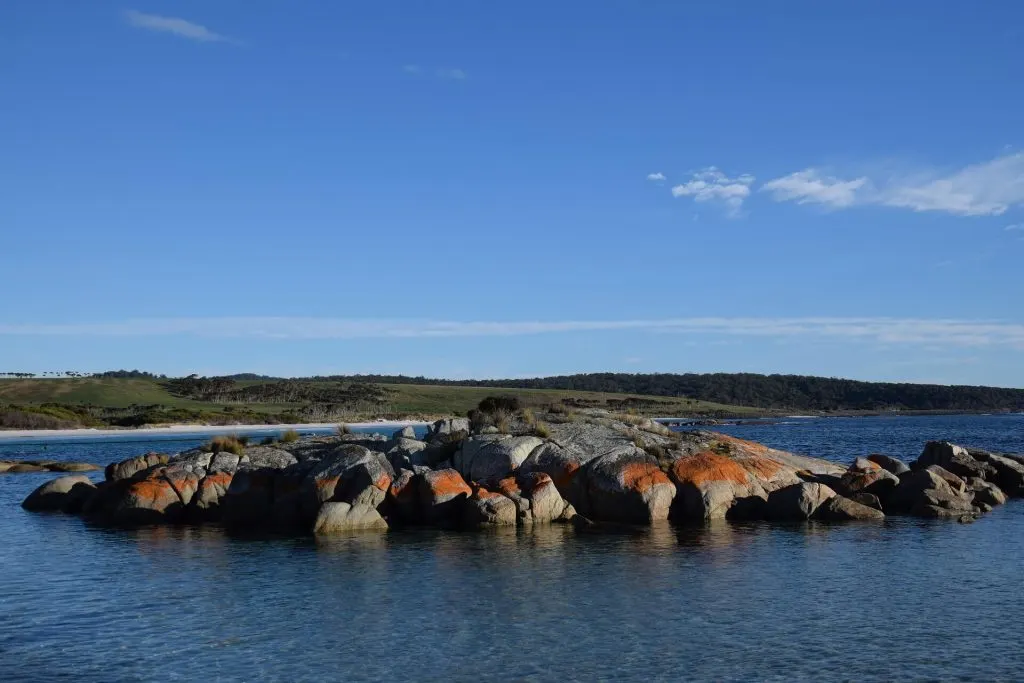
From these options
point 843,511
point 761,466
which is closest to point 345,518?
point 761,466

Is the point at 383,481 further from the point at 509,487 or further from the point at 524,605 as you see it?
the point at 524,605

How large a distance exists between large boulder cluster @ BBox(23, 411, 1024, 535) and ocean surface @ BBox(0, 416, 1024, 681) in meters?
1.85

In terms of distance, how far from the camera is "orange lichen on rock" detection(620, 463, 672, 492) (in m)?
31.1

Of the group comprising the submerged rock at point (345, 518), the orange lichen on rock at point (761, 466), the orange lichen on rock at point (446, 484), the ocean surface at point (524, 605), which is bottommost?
the ocean surface at point (524, 605)

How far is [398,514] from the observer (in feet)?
104

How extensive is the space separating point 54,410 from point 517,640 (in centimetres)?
10904

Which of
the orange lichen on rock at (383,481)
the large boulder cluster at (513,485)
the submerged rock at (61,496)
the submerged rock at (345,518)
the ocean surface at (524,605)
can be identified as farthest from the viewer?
the submerged rock at (61,496)

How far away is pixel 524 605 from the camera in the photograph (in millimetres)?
19453

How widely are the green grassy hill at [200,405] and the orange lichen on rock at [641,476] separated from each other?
69.4 m

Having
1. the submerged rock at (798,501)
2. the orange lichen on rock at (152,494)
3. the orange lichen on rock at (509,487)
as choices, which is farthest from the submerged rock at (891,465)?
the orange lichen on rock at (152,494)

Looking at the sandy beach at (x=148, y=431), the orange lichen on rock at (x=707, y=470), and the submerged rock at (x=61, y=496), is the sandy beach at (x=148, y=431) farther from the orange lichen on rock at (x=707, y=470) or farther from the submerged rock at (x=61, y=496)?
the orange lichen on rock at (x=707, y=470)

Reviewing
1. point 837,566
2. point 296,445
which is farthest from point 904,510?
point 296,445

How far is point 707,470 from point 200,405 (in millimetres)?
123341

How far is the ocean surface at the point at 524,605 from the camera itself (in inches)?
607
